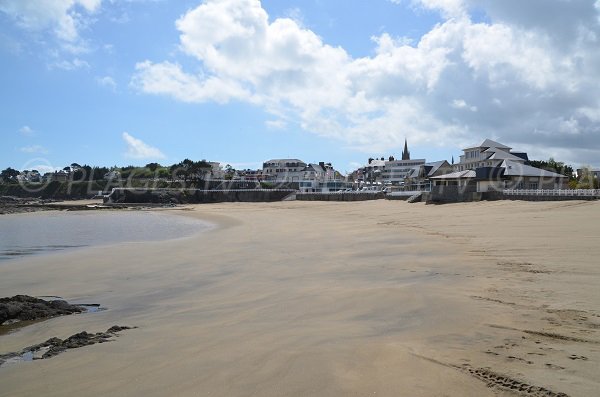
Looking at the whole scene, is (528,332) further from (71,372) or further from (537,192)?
(537,192)

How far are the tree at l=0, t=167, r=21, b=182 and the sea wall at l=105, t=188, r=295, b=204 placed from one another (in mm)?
116453

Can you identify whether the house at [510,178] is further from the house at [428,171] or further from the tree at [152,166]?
the tree at [152,166]

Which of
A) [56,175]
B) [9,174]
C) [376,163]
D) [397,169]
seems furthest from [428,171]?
[9,174]

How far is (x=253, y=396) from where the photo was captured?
3.46m

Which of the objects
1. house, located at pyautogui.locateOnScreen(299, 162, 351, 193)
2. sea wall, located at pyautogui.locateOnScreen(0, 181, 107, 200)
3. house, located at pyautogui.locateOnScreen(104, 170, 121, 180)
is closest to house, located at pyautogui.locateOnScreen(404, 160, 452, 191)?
house, located at pyautogui.locateOnScreen(299, 162, 351, 193)

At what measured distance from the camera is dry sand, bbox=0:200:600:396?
12.1 feet

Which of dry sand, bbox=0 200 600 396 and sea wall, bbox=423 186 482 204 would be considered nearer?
dry sand, bbox=0 200 600 396

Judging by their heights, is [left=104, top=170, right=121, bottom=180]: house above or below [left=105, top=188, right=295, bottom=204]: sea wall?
above

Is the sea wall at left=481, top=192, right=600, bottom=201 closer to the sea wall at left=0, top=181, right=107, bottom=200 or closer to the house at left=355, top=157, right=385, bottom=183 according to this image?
the house at left=355, top=157, right=385, bottom=183

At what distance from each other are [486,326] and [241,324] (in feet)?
9.92

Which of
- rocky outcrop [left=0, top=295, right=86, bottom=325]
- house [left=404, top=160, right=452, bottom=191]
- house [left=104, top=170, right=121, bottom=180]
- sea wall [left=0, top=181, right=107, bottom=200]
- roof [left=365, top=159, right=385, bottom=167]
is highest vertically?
roof [left=365, top=159, right=385, bottom=167]

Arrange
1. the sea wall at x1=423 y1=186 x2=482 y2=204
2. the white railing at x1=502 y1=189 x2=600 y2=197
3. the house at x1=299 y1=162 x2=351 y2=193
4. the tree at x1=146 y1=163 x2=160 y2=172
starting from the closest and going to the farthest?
the white railing at x1=502 y1=189 x2=600 y2=197, the sea wall at x1=423 y1=186 x2=482 y2=204, the house at x1=299 y1=162 x2=351 y2=193, the tree at x1=146 y1=163 x2=160 y2=172

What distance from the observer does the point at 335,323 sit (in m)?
5.57

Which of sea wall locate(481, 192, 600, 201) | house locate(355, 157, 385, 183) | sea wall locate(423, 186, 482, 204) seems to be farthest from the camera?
house locate(355, 157, 385, 183)
